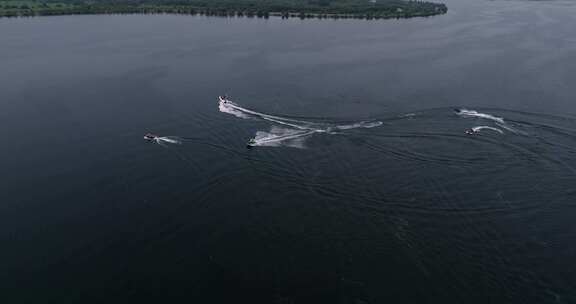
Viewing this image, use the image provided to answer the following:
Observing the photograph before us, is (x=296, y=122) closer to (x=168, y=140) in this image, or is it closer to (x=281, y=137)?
(x=281, y=137)

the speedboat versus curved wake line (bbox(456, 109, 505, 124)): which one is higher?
curved wake line (bbox(456, 109, 505, 124))

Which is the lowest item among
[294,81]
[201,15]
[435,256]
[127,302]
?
[127,302]

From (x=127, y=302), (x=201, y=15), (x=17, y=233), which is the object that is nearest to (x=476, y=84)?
(x=127, y=302)

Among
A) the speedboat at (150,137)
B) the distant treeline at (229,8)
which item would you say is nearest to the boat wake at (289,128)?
the speedboat at (150,137)

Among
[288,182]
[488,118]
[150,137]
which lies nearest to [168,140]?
[150,137]

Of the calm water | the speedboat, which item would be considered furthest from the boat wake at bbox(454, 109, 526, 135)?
the speedboat

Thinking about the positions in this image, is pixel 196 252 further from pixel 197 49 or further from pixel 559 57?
pixel 559 57

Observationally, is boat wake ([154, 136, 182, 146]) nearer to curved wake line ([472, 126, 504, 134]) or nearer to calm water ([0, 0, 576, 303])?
calm water ([0, 0, 576, 303])
